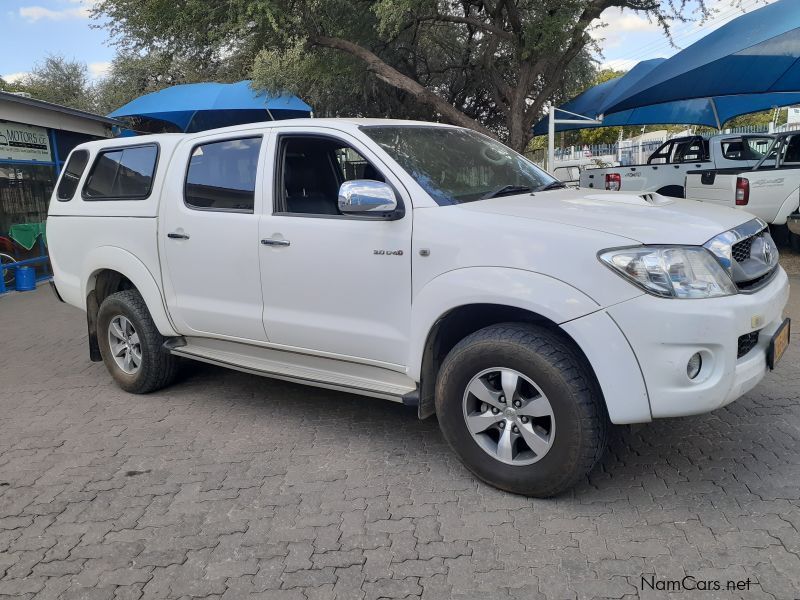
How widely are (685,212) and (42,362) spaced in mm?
5778

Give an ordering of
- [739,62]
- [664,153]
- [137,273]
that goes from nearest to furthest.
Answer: [137,273], [739,62], [664,153]

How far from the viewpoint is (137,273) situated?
484cm

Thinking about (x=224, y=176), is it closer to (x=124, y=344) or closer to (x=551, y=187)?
(x=124, y=344)

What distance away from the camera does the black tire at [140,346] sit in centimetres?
492

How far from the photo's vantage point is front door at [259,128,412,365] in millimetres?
3555

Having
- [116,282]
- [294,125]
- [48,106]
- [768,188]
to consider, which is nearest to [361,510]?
[294,125]

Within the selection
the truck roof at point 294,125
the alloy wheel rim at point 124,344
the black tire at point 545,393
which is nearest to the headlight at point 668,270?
the black tire at point 545,393

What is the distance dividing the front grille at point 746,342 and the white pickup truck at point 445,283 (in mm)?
20

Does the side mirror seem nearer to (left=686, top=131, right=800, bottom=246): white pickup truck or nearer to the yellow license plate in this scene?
the yellow license plate

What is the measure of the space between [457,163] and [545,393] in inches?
63.8

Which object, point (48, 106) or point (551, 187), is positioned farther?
point (48, 106)

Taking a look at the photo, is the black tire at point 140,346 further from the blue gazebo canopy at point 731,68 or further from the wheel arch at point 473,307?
the blue gazebo canopy at point 731,68

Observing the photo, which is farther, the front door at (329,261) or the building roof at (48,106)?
the building roof at (48,106)

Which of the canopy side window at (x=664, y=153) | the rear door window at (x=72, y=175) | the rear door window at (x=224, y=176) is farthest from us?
the canopy side window at (x=664, y=153)
